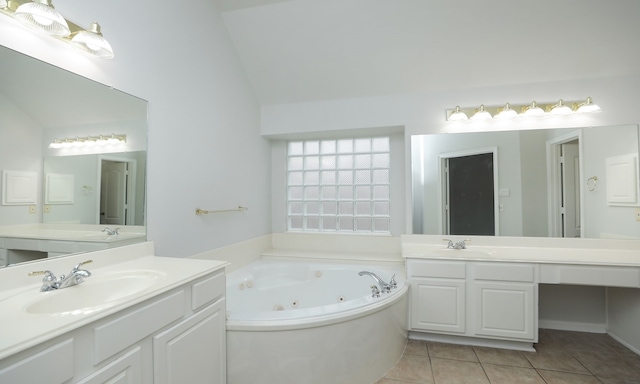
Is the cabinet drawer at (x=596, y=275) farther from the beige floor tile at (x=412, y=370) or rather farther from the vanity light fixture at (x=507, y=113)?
the vanity light fixture at (x=507, y=113)

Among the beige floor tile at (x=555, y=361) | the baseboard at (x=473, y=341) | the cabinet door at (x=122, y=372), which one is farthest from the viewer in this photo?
the baseboard at (x=473, y=341)

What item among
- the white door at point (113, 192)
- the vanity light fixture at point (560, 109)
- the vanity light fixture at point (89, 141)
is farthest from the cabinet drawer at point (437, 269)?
the vanity light fixture at point (89, 141)

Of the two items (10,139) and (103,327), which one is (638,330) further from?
(10,139)

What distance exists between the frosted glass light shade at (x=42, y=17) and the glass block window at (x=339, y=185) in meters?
2.57

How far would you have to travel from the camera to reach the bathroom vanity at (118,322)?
2.86 ft

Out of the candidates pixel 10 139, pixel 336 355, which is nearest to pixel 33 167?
pixel 10 139

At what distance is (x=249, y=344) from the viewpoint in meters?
1.75

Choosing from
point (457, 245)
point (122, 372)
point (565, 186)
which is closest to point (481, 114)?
point (565, 186)

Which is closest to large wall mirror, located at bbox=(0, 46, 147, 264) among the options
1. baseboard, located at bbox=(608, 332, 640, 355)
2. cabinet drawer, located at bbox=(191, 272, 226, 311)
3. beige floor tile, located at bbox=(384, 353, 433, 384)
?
cabinet drawer, located at bbox=(191, 272, 226, 311)

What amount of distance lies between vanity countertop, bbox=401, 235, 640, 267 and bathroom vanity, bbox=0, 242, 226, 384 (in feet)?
5.40

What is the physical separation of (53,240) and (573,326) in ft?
13.2

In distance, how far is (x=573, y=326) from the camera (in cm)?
273

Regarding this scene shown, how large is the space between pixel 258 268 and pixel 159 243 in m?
1.12

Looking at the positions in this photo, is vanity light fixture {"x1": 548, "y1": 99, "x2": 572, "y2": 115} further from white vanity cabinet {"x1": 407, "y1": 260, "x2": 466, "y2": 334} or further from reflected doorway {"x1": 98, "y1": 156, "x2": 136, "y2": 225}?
reflected doorway {"x1": 98, "y1": 156, "x2": 136, "y2": 225}
